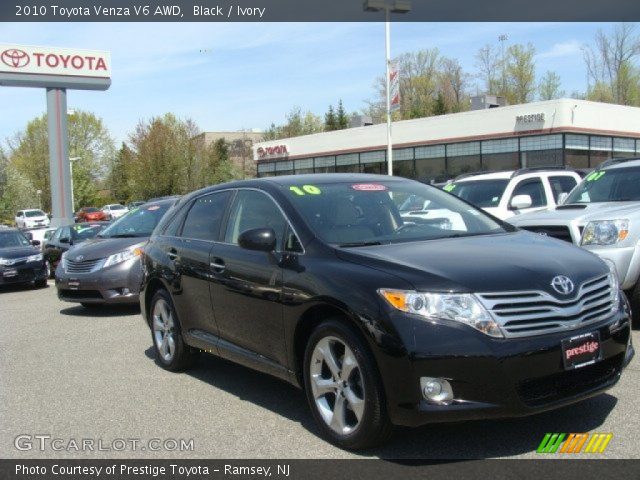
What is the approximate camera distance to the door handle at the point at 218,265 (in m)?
5.58

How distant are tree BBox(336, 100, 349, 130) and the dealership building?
25.7 metres

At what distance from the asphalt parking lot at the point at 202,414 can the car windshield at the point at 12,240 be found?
9524 mm

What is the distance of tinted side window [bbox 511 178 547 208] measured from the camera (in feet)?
38.7

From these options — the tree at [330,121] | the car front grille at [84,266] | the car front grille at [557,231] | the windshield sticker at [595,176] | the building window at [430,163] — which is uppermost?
the tree at [330,121]

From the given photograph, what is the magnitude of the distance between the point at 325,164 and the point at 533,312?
1706 inches

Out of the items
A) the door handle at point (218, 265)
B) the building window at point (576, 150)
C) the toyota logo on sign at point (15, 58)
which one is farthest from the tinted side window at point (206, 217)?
the toyota logo on sign at point (15, 58)

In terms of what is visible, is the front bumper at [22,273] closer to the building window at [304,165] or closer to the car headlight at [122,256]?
the car headlight at [122,256]

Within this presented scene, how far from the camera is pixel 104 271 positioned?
10281 millimetres

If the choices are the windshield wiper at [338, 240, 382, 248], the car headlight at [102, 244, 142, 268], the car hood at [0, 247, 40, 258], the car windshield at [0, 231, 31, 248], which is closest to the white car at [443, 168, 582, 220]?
the car headlight at [102, 244, 142, 268]

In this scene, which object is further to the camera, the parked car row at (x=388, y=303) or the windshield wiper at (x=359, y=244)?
the windshield wiper at (x=359, y=244)

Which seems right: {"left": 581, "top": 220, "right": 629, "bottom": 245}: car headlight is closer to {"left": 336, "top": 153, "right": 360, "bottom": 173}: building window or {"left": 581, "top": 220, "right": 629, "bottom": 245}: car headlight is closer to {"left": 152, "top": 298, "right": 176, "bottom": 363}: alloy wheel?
{"left": 152, "top": 298, "right": 176, "bottom": 363}: alloy wheel

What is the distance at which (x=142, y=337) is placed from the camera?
8.66m

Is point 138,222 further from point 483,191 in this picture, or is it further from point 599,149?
point 599,149

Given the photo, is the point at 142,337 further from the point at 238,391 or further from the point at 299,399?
the point at 299,399
